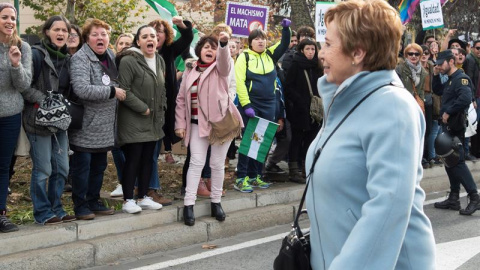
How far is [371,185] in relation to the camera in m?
2.09

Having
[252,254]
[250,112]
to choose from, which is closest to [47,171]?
[252,254]

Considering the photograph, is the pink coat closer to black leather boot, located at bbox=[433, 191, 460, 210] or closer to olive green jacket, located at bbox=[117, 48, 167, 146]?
olive green jacket, located at bbox=[117, 48, 167, 146]

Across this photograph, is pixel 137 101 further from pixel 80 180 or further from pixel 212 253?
pixel 212 253

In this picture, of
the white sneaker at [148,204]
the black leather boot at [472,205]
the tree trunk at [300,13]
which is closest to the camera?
the white sneaker at [148,204]

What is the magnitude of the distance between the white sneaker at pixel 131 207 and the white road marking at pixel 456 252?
2780mm

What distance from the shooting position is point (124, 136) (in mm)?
6598

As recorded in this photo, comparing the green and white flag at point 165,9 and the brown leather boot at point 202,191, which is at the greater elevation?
the green and white flag at point 165,9

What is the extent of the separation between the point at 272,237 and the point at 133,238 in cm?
154

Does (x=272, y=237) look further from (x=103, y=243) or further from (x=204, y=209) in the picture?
(x=103, y=243)

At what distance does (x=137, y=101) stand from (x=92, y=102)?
446mm

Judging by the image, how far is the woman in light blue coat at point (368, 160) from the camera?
2070 millimetres

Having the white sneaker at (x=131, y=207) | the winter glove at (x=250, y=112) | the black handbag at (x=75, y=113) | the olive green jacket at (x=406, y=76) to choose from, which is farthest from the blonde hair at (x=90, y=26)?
the olive green jacket at (x=406, y=76)

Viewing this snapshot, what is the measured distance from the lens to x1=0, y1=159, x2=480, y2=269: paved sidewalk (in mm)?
5519

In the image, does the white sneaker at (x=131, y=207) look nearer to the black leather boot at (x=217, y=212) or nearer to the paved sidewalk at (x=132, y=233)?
the paved sidewalk at (x=132, y=233)
